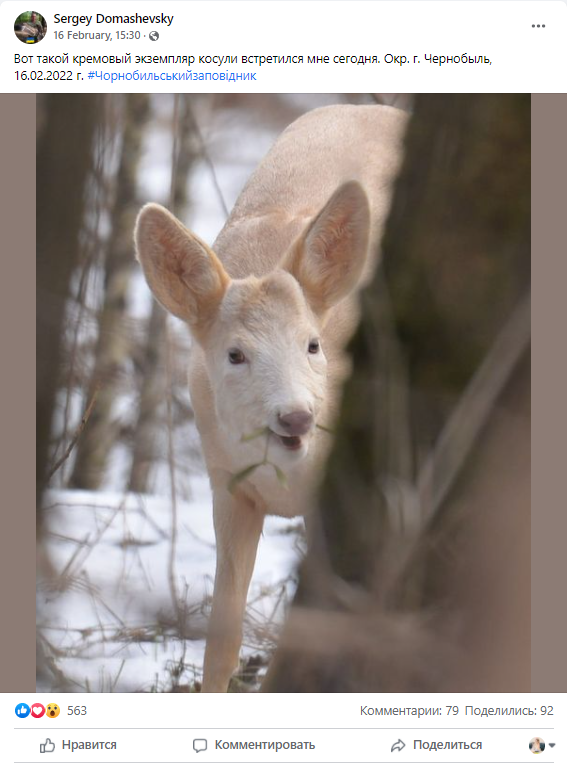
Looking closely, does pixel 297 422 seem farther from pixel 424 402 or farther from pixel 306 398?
pixel 424 402

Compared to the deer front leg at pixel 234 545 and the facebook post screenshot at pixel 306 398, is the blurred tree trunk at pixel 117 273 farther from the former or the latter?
the deer front leg at pixel 234 545

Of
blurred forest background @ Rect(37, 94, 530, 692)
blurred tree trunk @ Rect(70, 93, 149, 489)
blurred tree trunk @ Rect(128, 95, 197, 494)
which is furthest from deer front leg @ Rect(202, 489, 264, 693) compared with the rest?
blurred tree trunk @ Rect(70, 93, 149, 489)

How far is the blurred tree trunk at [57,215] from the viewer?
208 centimetres

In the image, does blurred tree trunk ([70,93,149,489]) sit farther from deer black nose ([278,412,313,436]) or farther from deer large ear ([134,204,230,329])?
deer black nose ([278,412,313,436])

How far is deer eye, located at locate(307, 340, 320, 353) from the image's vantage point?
4277mm

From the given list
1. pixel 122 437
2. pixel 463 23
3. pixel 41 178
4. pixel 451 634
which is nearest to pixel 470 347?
pixel 451 634

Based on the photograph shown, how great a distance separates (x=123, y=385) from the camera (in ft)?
19.8

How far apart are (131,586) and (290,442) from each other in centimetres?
178

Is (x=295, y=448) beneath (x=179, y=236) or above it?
beneath

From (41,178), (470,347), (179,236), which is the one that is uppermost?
(179,236)
